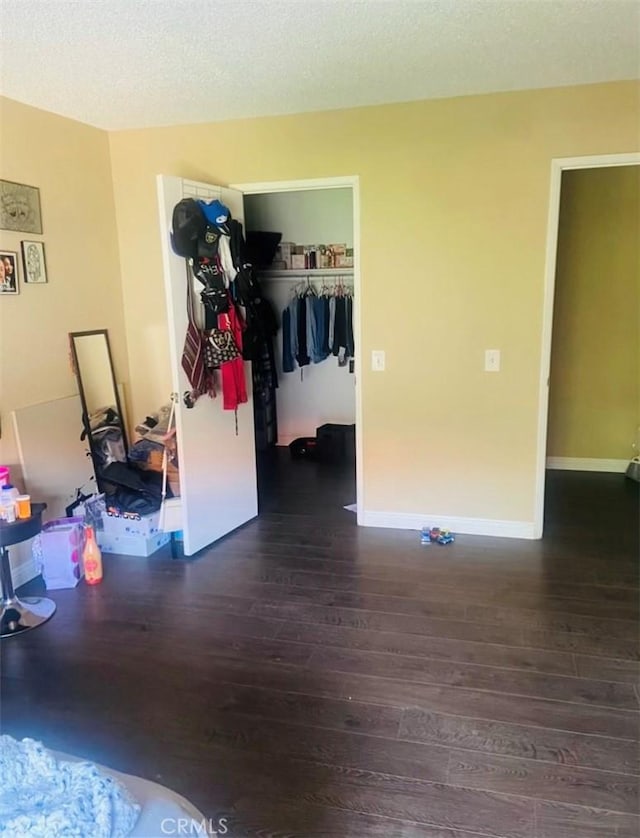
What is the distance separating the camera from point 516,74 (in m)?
2.98

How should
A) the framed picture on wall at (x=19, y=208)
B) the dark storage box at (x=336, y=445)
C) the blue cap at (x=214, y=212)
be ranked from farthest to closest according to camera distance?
the dark storage box at (x=336, y=445) < the blue cap at (x=214, y=212) < the framed picture on wall at (x=19, y=208)

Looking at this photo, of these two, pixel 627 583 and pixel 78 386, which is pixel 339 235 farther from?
pixel 627 583

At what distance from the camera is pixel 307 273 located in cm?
553

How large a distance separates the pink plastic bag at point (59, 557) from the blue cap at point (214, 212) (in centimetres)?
189

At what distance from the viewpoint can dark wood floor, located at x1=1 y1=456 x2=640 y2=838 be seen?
6.10ft

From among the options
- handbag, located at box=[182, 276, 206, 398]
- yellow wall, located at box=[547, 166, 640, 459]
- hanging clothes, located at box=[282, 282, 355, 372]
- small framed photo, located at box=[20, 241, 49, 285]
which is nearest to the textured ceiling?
small framed photo, located at box=[20, 241, 49, 285]

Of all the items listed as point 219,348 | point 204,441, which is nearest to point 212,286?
point 219,348

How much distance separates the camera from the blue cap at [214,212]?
3.39m

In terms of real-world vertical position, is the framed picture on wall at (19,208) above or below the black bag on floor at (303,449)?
above

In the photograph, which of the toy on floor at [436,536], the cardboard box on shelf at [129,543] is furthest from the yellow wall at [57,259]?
the toy on floor at [436,536]

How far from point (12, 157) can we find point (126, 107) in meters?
0.69

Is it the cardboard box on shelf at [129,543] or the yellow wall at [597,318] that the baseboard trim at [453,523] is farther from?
the yellow wall at [597,318]

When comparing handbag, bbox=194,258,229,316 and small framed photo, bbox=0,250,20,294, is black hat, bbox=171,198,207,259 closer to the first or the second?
handbag, bbox=194,258,229,316

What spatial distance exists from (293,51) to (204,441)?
2106 mm
